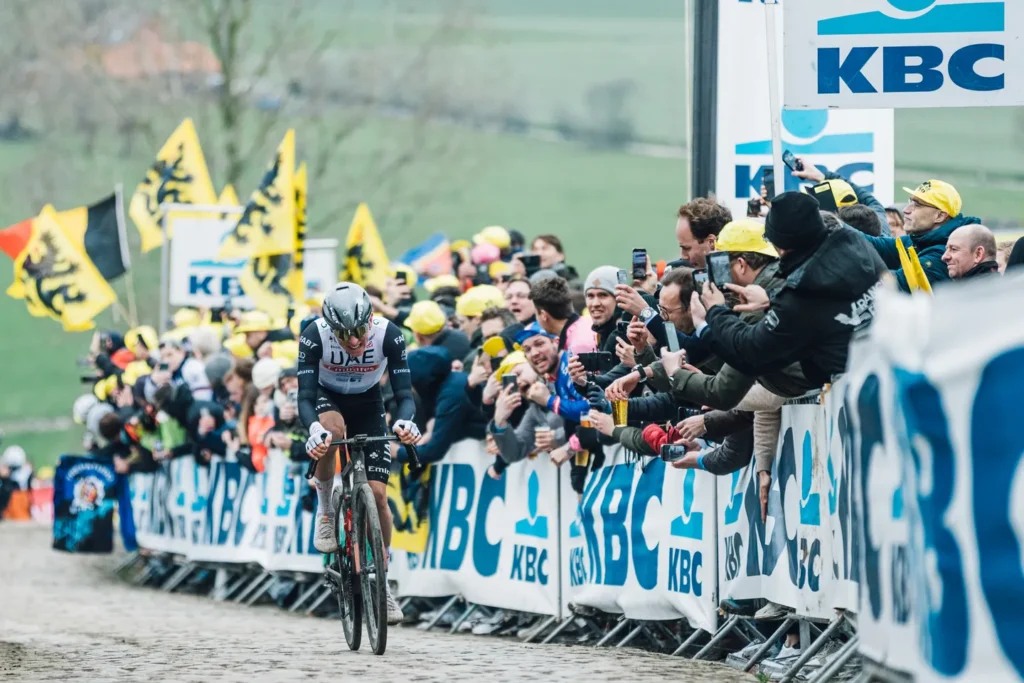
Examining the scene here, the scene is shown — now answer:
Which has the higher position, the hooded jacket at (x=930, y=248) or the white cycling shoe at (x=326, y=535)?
the hooded jacket at (x=930, y=248)

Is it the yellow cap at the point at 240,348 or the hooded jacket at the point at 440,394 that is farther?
the yellow cap at the point at 240,348

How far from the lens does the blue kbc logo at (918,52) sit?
946 centimetres

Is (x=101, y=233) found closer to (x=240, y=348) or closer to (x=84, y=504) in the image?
(x=84, y=504)

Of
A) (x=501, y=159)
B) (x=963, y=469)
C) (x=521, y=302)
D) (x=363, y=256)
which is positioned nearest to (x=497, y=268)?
(x=521, y=302)

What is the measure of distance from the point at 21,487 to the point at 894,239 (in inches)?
1183

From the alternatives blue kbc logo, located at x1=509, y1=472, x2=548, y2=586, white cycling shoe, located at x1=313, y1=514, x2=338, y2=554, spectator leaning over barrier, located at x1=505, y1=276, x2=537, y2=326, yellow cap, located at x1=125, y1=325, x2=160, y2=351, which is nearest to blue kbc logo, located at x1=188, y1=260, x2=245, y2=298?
yellow cap, located at x1=125, y1=325, x2=160, y2=351

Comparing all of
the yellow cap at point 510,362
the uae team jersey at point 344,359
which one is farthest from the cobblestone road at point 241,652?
the yellow cap at point 510,362

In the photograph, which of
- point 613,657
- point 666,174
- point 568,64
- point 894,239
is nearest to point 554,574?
point 613,657

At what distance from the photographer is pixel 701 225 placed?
10070 millimetres

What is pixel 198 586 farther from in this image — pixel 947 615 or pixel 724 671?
pixel 947 615

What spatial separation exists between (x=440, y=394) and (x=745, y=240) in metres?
5.53

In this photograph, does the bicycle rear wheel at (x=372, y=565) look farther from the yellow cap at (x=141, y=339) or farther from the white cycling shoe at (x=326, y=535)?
the yellow cap at (x=141, y=339)

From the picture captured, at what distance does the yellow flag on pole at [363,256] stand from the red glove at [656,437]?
11261 millimetres

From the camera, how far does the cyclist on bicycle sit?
10508mm
